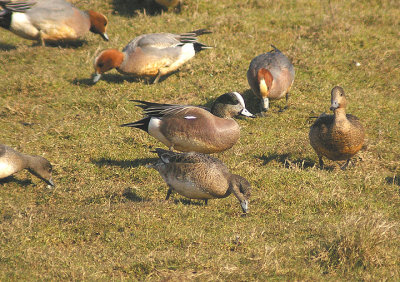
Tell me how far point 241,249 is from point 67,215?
5.92 feet

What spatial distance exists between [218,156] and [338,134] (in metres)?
1.65

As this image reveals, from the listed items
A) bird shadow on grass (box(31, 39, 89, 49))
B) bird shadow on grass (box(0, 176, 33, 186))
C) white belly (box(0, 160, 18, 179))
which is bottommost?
bird shadow on grass (box(0, 176, 33, 186))

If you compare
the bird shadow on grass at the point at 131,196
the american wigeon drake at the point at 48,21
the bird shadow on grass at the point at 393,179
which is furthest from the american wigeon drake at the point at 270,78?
the american wigeon drake at the point at 48,21

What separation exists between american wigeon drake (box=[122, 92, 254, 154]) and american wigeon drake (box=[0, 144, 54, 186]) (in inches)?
57.8

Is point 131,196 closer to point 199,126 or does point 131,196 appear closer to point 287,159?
point 199,126

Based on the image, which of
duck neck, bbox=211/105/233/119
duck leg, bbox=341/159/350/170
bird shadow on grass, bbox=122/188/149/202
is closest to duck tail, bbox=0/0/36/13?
duck neck, bbox=211/105/233/119

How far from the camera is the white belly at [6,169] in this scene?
6586mm

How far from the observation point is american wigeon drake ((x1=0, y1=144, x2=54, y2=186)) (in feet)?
21.8

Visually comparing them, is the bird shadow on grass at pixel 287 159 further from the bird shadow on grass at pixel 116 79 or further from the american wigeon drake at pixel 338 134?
the bird shadow on grass at pixel 116 79

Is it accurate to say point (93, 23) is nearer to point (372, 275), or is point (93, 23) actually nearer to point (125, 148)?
point (125, 148)

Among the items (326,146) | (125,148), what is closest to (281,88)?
(326,146)

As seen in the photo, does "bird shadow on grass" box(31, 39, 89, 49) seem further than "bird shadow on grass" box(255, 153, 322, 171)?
Yes

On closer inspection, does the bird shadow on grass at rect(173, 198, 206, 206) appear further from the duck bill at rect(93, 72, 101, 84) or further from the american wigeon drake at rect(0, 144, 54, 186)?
the duck bill at rect(93, 72, 101, 84)

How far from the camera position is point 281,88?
8.99 metres
